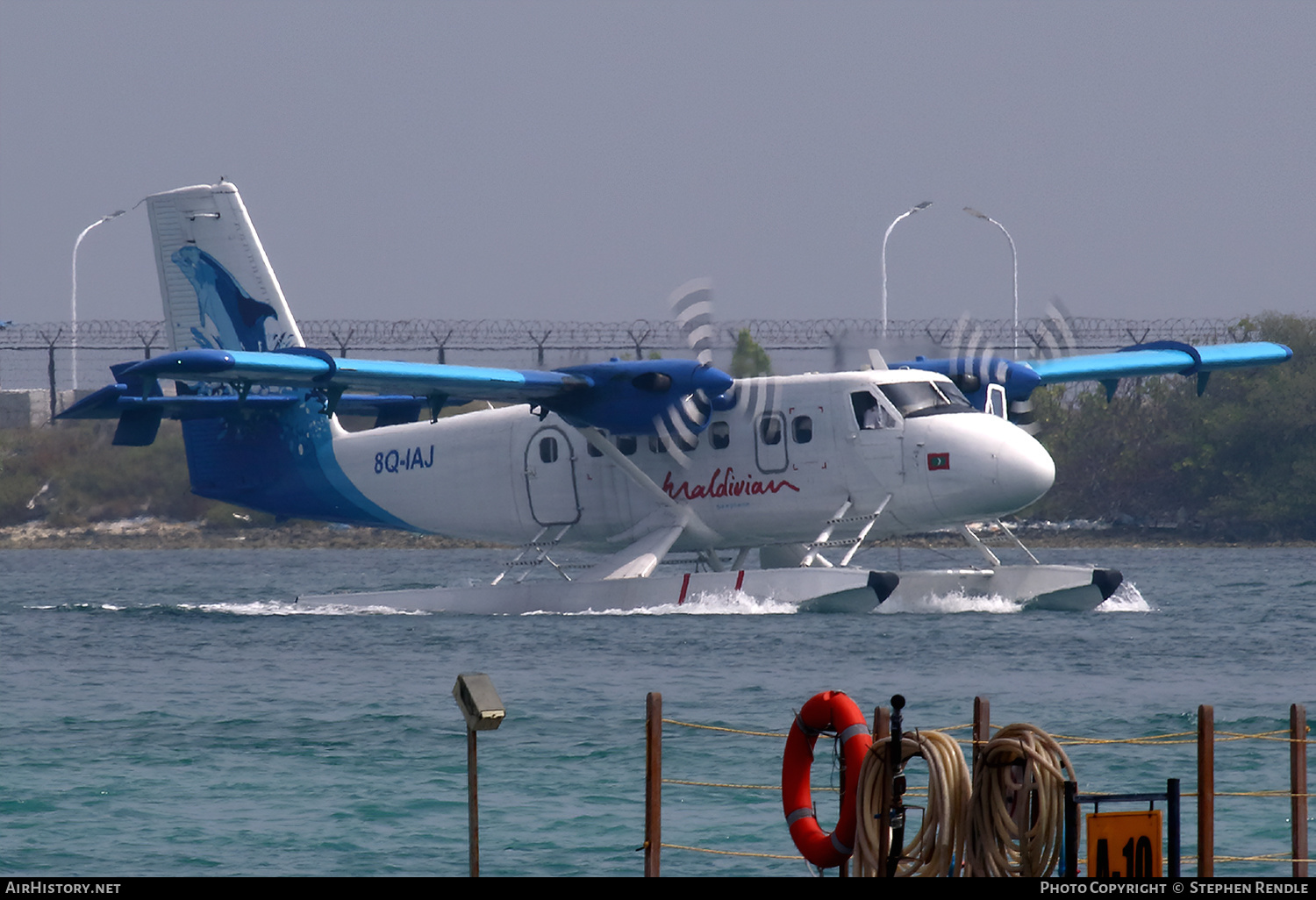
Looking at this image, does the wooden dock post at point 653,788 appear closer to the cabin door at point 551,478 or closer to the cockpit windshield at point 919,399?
the cockpit windshield at point 919,399

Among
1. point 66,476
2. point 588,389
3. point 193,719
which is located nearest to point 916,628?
point 588,389

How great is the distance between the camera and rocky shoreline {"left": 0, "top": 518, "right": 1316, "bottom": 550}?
6138 cm

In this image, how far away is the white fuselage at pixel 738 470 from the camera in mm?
23188

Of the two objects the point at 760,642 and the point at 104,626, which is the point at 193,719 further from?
the point at 104,626

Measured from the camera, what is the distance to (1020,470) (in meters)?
22.8

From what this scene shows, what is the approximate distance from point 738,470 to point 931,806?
1562cm

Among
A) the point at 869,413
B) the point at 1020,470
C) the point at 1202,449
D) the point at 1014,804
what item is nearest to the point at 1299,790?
the point at 1014,804

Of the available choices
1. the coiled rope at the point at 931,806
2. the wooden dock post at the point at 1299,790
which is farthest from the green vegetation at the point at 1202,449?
the coiled rope at the point at 931,806

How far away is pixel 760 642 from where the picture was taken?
21.7 m

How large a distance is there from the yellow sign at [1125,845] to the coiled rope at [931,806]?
75 cm

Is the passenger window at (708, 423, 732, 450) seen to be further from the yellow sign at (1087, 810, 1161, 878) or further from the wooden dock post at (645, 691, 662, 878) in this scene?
the yellow sign at (1087, 810, 1161, 878)

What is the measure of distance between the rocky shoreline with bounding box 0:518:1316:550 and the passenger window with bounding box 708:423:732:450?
35.8m

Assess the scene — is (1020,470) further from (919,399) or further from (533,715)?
(533,715)

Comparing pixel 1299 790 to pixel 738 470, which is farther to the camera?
pixel 738 470
